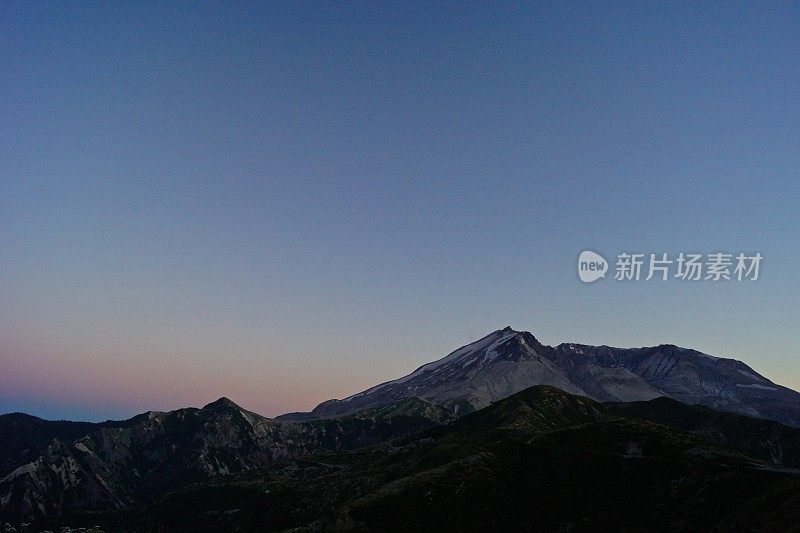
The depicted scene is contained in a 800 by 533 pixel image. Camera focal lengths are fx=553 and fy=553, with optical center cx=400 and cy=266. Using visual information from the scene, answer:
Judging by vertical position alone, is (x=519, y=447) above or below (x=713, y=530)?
above

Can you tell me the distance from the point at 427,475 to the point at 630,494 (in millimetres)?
54906

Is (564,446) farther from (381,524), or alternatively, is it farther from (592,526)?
(381,524)

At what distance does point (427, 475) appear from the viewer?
16188cm

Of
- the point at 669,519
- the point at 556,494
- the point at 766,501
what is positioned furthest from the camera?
the point at 556,494

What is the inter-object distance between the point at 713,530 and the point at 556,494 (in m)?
45.2

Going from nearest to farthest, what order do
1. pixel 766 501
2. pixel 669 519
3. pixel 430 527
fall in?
pixel 766 501, pixel 669 519, pixel 430 527

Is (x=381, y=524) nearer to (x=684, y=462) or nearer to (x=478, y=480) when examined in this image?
(x=478, y=480)

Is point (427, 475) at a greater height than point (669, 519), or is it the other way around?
point (427, 475)

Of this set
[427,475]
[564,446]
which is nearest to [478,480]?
[427,475]

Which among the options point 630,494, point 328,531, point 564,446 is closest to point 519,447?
point 564,446

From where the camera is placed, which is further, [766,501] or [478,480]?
[478,480]

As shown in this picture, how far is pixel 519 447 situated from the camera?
610 feet

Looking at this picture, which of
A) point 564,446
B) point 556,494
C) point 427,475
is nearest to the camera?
point 556,494

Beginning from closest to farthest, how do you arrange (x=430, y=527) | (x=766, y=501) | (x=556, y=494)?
(x=766, y=501) → (x=430, y=527) → (x=556, y=494)
